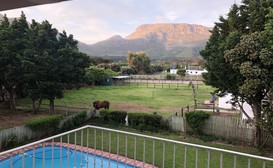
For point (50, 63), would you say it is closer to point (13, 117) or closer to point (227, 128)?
point (13, 117)

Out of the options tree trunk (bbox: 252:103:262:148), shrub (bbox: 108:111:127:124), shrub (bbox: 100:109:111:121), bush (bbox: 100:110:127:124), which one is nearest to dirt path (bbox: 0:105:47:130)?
shrub (bbox: 100:109:111:121)

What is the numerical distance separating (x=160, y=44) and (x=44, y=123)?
155m

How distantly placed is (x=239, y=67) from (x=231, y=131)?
3.55m

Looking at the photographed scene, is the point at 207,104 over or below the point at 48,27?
below

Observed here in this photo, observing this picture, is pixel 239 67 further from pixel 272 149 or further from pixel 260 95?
pixel 272 149

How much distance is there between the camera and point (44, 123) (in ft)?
32.0

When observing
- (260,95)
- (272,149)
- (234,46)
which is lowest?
(272,149)

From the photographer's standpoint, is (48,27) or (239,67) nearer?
(239,67)

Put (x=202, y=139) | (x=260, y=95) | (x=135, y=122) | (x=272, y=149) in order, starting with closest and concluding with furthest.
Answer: (x=260, y=95), (x=272, y=149), (x=202, y=139), (x=135, y=122)

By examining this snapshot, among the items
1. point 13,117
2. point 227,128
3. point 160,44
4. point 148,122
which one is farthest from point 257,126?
point 160,44

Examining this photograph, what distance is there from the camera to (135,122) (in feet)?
38.4

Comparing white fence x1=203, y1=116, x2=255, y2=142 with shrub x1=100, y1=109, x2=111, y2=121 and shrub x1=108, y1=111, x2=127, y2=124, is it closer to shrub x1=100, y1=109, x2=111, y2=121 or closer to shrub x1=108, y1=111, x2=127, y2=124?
shrub x1=108, y1=111, x2=127, y2=124

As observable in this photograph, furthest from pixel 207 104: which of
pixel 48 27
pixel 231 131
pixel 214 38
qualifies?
pixel 48 27

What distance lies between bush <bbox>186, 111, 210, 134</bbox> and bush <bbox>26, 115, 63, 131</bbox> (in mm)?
5708
